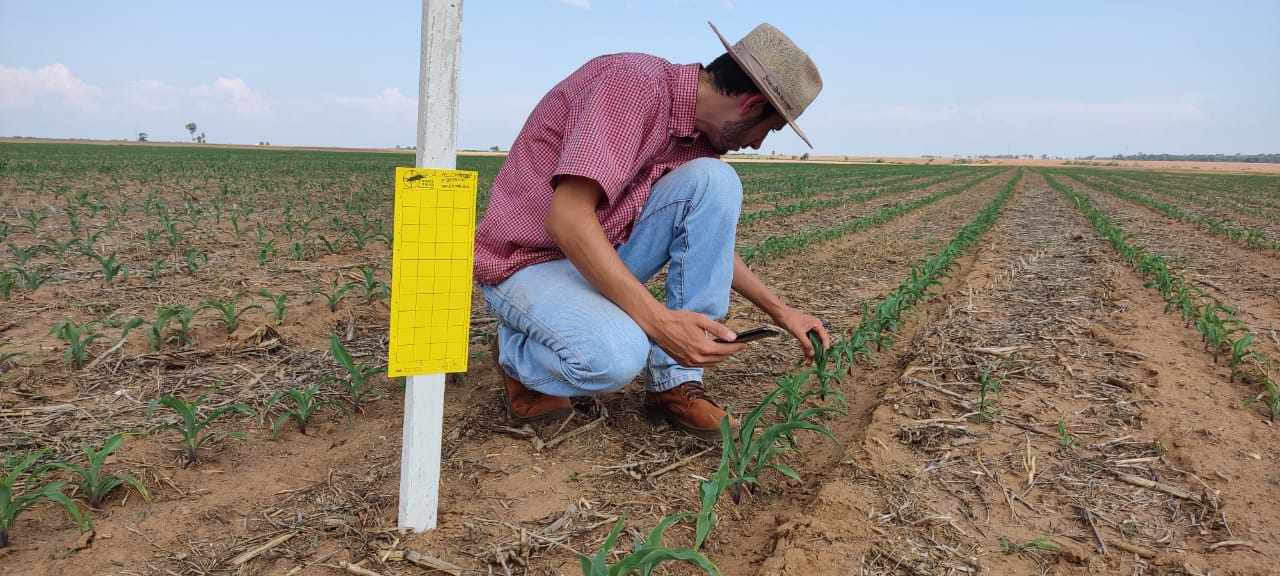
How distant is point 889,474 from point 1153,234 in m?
9.86

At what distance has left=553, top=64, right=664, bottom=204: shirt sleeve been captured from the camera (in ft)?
6.65

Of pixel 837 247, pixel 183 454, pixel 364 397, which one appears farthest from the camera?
pixel 837 247

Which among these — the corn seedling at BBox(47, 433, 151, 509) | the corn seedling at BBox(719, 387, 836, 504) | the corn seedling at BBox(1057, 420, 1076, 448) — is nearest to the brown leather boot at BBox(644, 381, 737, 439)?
the corn seedling at BBox(719, 387, 836, 504)

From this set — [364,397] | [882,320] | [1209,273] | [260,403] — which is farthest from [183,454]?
[1209,273]

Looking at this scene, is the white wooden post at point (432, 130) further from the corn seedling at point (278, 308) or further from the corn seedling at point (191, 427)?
the corn seedling at point (278, 308)

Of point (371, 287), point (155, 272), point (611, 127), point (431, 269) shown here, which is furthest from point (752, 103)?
point (155, 272)

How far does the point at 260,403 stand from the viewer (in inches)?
105

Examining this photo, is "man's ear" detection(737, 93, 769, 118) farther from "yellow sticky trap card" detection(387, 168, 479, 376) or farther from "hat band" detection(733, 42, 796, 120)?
"yellow sticky trap card" detection(387, 168, 479, 376)

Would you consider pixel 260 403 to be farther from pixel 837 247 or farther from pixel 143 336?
pixel 837 247

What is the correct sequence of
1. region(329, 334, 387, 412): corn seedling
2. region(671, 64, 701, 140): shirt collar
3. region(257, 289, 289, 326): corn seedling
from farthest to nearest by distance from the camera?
region(257, 289, 289, 326): corn seedling
region(329, 334, 387, 412): corn seedling
region(671, 64, 701, 140): shirt collar

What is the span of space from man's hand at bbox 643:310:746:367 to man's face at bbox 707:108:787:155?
2.19 ft

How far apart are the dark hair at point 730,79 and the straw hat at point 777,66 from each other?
0.10 feet

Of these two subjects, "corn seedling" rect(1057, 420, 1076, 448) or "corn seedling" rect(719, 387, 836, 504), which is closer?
"corn seedling" rect(719, 387, 836, 504)

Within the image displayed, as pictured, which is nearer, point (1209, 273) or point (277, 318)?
point (277, 318)
